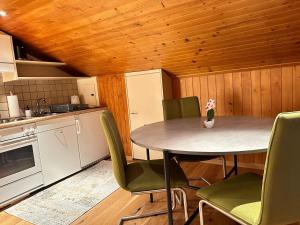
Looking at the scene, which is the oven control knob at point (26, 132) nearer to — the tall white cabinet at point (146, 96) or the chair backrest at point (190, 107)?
the tall white cabinet at point (146, 96)

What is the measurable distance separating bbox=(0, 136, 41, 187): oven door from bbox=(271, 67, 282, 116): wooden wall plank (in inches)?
112

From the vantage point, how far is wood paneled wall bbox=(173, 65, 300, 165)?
2.50 m

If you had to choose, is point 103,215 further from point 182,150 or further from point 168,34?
point 168,34

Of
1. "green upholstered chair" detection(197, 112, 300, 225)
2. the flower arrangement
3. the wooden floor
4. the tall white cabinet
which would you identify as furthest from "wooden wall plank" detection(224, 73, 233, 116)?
"green upholstered chair" detection(197, 112, 300, 225)

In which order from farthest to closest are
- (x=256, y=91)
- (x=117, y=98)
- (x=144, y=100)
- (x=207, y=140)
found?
(x=117, y=98)
(x=144, y=100)
(x=256, y=91)
(x=207, y=140)

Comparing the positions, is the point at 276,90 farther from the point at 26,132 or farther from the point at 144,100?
the point at 26,132

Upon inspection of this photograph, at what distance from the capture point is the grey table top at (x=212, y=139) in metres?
1.22

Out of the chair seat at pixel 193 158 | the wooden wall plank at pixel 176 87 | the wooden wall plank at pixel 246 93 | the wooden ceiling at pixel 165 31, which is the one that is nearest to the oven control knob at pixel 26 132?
the wooden ceiling at pixel 165 31

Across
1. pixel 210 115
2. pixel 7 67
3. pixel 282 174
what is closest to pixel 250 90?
pixel 210 115

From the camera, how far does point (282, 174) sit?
98cm

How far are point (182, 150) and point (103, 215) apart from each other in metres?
1.28

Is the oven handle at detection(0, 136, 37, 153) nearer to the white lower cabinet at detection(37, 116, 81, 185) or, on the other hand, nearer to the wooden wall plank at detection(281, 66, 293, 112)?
the white lower cabinet at detection(37, 116, 81, 185)

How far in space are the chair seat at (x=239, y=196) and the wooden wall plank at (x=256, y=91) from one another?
1418 millimetres

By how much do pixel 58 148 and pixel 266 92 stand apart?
269 cm
